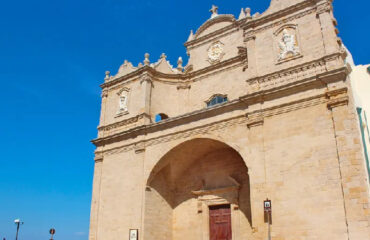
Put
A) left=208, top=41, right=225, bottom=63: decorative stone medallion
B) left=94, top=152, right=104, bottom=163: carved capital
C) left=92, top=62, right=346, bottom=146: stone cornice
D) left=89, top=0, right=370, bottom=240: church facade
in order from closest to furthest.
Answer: left=89, top=0, right=370, bottom=240: church facade < left=92, top=62, right=346, bottom=146: stone cornice < left=94, top=152, right=104, bottom=163: carved capital < left=208, top=41, right=225, bottom=63: decorative stone medallion

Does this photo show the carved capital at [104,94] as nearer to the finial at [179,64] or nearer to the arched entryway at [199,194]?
the finial at [179,64]

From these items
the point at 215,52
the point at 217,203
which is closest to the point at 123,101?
the point at 215,52

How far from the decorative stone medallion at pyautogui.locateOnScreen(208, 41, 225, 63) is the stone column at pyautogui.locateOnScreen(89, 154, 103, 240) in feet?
25.5

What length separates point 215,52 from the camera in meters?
19.7

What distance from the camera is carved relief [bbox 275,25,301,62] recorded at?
14664 mm

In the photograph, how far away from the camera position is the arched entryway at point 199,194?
51.7 ft

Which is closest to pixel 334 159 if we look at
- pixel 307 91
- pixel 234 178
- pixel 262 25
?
pixel 307 91

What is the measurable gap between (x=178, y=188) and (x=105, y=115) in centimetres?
593

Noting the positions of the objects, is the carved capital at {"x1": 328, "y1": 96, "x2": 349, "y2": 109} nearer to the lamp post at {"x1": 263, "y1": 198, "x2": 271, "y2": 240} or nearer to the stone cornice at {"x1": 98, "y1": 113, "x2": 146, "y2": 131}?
the lamp post at {"x1": 263, "y1": 198, "x2": 271, "y2": 240}

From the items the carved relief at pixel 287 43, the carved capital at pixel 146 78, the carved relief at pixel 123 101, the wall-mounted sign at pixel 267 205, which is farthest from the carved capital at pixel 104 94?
the wall-mounted sign at pixel 267 205

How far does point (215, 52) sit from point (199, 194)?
7.61 metres

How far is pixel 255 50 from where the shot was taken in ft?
51.4

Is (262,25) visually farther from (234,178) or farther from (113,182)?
(113,182)

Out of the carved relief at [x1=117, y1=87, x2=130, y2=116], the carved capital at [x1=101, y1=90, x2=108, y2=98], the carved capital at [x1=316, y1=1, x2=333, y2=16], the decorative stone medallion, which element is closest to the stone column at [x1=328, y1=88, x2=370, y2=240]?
the carved capital at [x1=316, y1=1, x2=333, y2=16]
